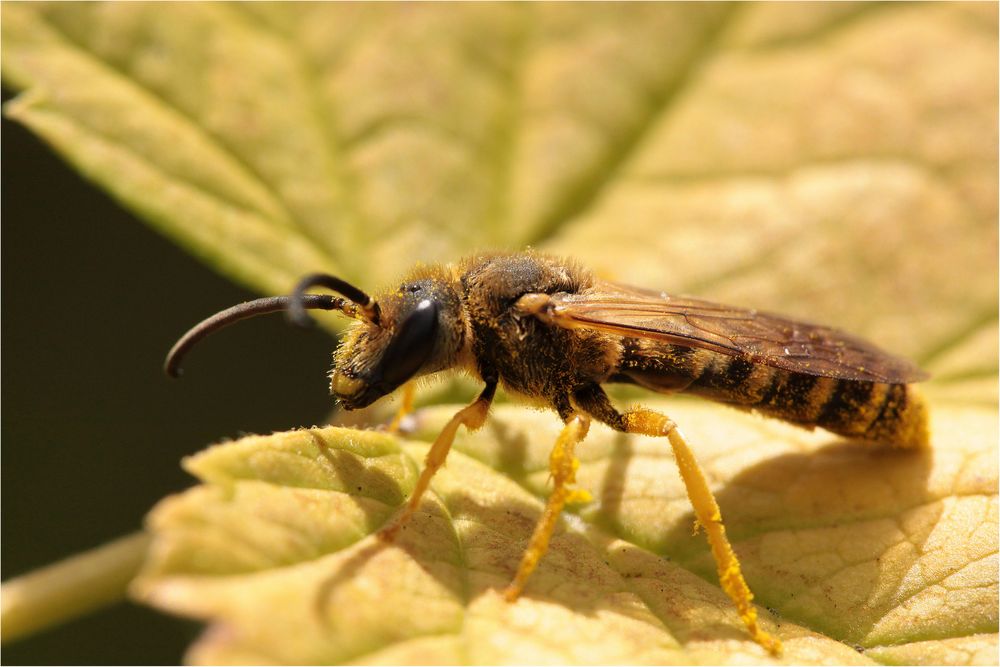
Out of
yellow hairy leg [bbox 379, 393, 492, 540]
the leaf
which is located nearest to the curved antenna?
the leaf

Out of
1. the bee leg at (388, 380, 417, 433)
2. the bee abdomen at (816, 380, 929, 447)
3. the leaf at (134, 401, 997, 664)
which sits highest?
the bee abdomen at (816, 380, 929, 447)

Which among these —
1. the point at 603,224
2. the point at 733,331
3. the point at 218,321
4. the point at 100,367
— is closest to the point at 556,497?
the point at 733,331

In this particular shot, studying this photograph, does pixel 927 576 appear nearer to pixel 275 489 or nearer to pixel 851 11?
pixel 275 489

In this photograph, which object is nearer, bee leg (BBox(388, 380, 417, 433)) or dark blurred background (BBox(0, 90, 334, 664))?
bee leg (BBox(388, 380, 417, 433))

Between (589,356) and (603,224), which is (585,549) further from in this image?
(603,224)

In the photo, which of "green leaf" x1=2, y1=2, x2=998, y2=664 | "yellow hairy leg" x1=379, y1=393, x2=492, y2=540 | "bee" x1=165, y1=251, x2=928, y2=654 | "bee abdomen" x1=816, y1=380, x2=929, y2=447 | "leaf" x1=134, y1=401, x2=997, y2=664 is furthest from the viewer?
"bee abdomen" x1=816, y1=380, x2=929, y2=447

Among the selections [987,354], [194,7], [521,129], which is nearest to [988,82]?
[987,354]

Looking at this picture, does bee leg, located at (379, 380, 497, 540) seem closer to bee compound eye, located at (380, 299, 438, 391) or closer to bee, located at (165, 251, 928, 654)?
bee, located at (165, 251, 928, 654)
